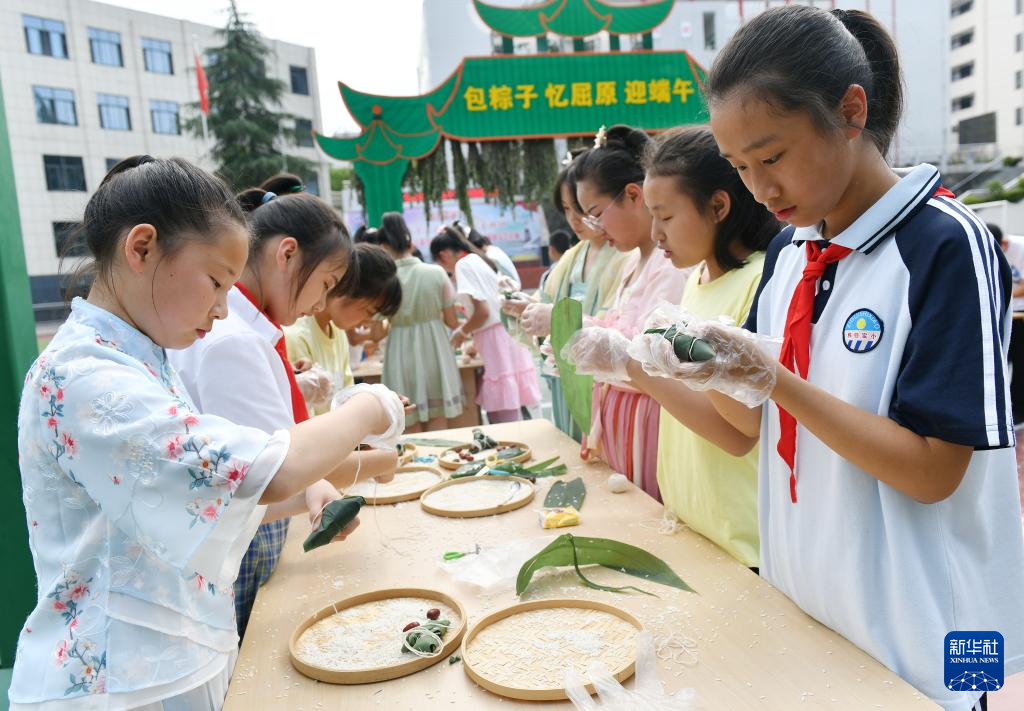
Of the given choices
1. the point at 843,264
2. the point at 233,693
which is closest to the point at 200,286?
the point at 233,693

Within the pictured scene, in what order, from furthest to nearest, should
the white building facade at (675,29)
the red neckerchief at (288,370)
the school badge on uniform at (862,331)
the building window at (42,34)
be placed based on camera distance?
the white building facade at (675,29), the building window at (42,34), the red neckerchief at (288,370), the school badge on uniform at (862,331)

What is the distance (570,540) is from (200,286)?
33.7 inches

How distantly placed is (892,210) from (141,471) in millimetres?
1156

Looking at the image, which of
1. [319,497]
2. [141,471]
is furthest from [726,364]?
[319,497]

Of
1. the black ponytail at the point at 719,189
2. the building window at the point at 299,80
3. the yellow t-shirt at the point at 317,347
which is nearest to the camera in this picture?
the black ponytail at the point at 719,189

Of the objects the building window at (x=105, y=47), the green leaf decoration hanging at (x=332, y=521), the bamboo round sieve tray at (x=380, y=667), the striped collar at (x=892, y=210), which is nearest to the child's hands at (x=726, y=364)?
the striped collar at (x=892, y=210)

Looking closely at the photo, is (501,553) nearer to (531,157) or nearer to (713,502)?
(713,502)

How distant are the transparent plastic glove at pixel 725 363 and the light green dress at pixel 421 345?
11.3 ft

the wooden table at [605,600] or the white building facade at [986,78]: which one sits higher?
the white building facade at [986,78]

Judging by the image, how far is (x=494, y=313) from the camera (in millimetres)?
4715

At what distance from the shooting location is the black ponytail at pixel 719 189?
1613 millimetres

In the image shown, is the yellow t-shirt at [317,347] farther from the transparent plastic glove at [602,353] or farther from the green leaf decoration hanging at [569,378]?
the transparent plastic glove at [602,353]

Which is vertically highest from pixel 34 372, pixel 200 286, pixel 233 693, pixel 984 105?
pixel 984 105

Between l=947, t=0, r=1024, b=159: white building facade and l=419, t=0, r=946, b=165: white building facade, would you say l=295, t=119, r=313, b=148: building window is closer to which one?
l=419, t=0, r=946, b=165: white building facade
